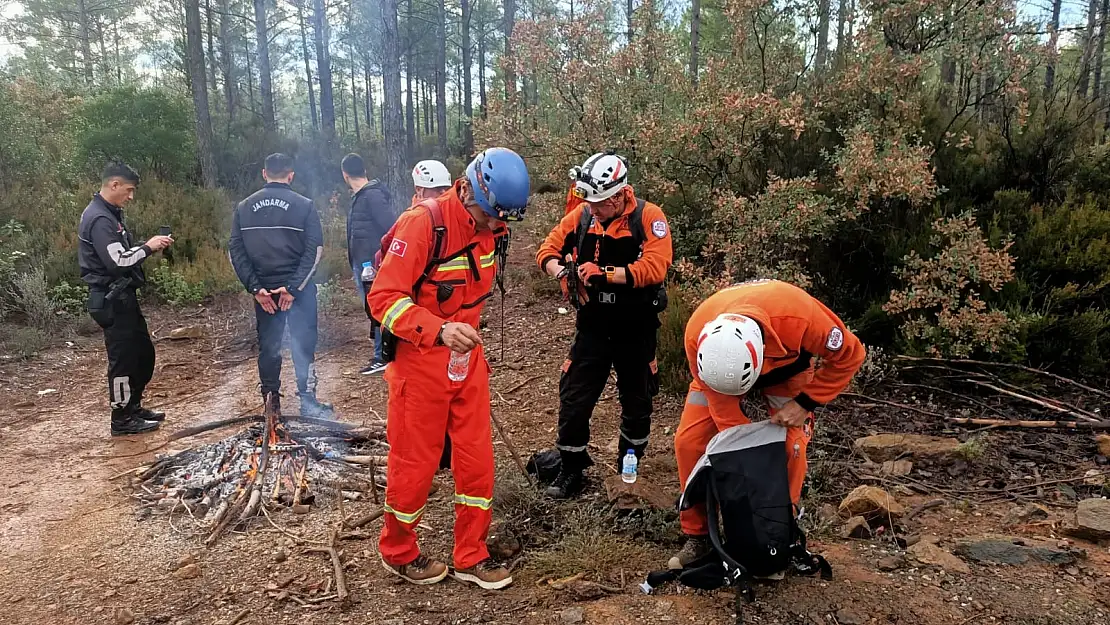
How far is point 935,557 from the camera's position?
325 centimetres

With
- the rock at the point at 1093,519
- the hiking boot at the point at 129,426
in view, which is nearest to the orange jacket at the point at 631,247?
the rock at the point at 1093,519

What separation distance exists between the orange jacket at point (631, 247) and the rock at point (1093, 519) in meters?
2.50

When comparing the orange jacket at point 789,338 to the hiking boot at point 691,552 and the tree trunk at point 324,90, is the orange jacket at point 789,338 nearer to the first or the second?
the hiking boot at point 691,552

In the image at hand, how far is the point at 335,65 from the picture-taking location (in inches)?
1620

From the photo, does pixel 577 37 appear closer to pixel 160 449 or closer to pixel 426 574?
pixel 160 449

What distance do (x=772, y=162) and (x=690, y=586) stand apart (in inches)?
205

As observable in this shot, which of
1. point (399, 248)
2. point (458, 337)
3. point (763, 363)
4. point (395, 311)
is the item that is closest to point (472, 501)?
point (458, 337)

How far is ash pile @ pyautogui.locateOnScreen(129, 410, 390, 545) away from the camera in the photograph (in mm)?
4074

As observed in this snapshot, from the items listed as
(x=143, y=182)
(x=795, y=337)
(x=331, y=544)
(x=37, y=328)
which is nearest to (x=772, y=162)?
(x=795, y=337)

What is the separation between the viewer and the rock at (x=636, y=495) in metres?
3.81

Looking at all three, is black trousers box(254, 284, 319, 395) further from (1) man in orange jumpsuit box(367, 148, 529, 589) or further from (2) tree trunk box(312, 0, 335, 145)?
(2) tree trunk box(312, 0, 335, 145)

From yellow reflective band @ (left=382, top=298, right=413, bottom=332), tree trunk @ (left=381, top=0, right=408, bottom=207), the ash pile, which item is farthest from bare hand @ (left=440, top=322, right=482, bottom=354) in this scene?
tree trunk @ (left=381, top=0, right=408, bottom=207)

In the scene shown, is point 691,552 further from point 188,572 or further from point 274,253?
point 274,253

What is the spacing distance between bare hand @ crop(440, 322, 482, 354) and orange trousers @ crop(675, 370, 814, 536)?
1140 mm
